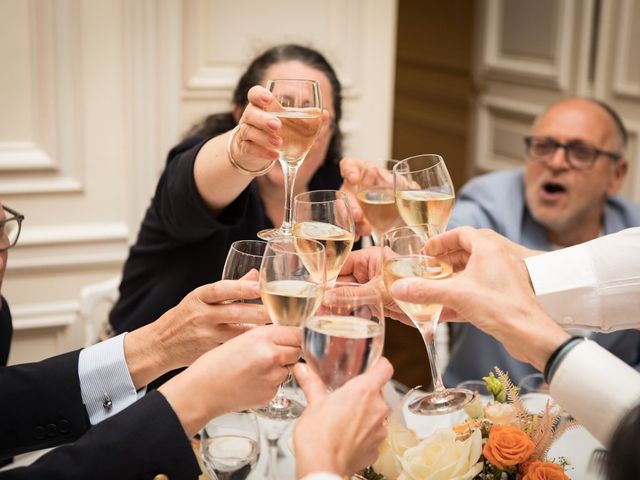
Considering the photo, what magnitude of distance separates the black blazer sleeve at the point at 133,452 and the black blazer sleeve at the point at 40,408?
0.29 m

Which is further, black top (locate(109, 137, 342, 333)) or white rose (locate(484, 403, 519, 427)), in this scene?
black top (locate(109, 137, 342, 333))

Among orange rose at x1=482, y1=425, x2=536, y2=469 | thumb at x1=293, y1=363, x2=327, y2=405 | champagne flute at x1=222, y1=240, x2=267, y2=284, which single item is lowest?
orange rose at x1=482, y1=425, x2=536, y2=469

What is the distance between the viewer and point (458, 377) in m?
2.71

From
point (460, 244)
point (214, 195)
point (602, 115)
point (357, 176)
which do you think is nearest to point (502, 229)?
point (602, 115)

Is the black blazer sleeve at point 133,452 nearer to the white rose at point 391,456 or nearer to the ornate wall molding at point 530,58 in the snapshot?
the white rose at point 391,456

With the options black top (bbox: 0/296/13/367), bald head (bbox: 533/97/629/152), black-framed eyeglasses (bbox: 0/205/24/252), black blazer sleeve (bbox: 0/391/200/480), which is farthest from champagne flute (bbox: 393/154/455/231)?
bald head (bbox: 533/97/629/152)

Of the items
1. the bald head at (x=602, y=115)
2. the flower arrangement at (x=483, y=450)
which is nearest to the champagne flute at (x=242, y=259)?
the flower arrangement at (x=483, y=450)

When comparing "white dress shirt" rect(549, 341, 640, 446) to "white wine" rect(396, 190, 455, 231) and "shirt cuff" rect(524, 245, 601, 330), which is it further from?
"white wine" rect(396, 190, 455, 231)

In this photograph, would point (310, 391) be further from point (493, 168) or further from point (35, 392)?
point (493, 168)

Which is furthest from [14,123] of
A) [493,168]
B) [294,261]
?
[493,168]

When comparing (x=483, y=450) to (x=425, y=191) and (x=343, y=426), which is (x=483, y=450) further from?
(x=425, y=191)

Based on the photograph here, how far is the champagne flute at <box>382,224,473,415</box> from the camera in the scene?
1.25 metres

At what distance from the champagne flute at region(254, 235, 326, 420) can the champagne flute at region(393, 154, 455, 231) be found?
0.32 meters

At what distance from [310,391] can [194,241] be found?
1039mm
